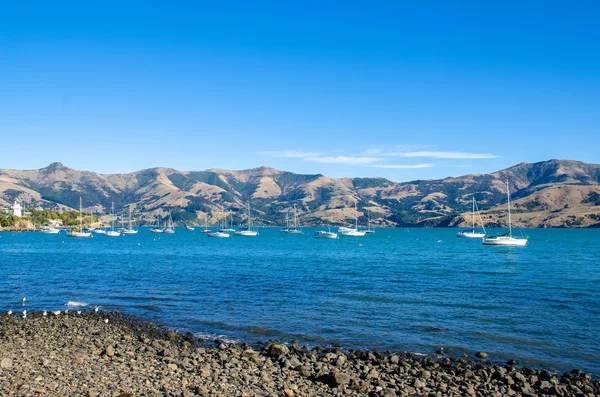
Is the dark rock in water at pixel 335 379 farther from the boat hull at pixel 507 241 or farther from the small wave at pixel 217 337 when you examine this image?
the boat hull at pixel 507 241

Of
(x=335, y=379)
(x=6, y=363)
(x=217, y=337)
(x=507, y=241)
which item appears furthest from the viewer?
(x=507, y=241)

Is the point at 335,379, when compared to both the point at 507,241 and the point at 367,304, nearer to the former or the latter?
the point at 367,304

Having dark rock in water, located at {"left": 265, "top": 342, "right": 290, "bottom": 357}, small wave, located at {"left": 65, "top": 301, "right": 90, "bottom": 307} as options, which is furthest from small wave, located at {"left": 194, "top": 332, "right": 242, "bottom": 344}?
small wave, located at {"left": 65, "top": 301, "right": 90, "bottom": 307}

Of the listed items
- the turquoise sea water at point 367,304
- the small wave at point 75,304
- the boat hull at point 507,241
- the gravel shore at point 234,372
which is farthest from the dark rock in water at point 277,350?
the boat hull at point 507,241

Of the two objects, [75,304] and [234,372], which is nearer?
[234,372]

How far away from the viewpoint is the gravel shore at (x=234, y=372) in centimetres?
1625

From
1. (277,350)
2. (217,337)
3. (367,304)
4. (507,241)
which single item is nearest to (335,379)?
(277,350)

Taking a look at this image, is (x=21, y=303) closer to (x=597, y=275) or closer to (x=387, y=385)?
(x=387, y=385)

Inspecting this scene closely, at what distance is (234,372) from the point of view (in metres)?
18.6

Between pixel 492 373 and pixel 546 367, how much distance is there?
3.93 m

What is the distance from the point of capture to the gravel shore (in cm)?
1625

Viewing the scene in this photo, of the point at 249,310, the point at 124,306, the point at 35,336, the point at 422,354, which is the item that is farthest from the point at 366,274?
the point at 35,336

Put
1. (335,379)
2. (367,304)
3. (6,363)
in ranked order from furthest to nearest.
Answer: (367,304) < (6,363) < (335,379)

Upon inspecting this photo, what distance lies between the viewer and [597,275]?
188 ft
